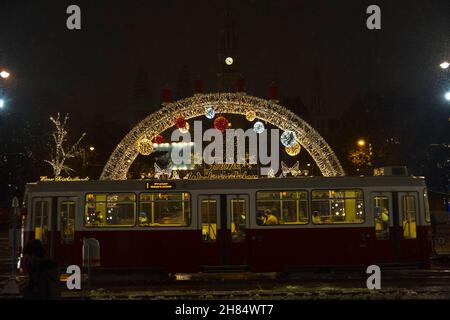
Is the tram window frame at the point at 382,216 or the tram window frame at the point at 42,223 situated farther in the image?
the tram window frame at the point at 42,223

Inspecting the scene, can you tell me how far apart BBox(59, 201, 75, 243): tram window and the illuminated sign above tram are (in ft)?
8.48

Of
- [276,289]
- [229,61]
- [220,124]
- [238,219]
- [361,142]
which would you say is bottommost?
[276,289]

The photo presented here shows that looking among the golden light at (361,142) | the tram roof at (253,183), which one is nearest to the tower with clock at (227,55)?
the golden light at (361,142)

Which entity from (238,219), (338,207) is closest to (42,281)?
(238,219)

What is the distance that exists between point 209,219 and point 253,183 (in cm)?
188

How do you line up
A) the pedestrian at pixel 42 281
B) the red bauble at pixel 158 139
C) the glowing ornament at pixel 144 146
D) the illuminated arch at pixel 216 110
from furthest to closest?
the red bauble at pixel 158 139 < the illuminated arch at pixel 216 110 < the glowing ornament at pixel 144 146 < the pedestrian at pixel 42 281

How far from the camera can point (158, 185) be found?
1947 centimetres

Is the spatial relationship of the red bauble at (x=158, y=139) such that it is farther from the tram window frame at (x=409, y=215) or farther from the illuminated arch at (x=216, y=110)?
the tram window frame at (x=409, y=215)

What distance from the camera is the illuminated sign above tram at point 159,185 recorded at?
19453mm

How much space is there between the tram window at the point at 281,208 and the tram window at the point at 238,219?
1.56 feet

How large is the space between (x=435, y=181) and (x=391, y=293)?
119ft

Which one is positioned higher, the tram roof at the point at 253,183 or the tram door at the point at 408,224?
the tram roof at the point at 253,183

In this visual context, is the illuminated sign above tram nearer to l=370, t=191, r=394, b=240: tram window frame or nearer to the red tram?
the red tram

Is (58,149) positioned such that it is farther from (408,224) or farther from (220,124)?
(408,224)
